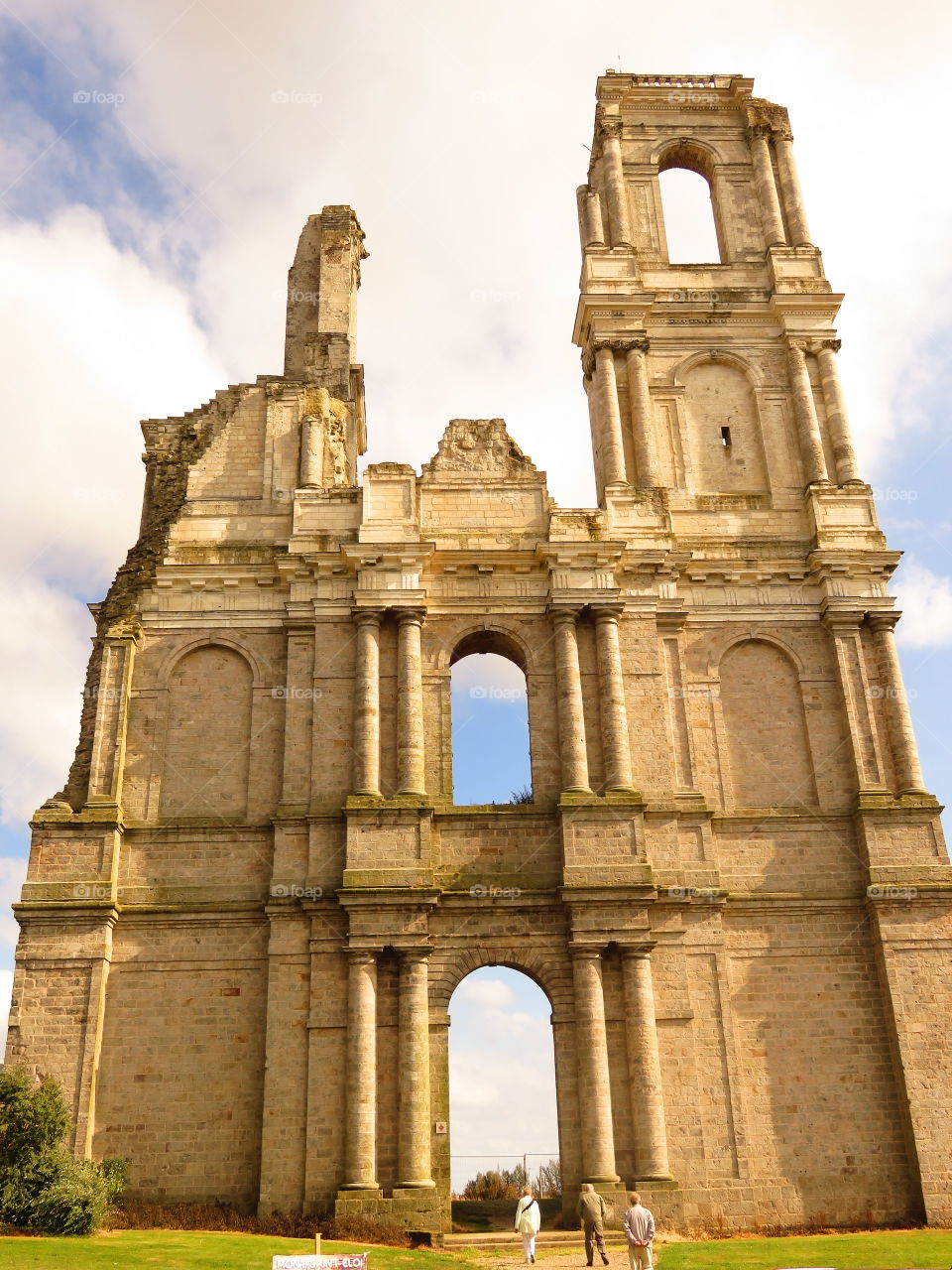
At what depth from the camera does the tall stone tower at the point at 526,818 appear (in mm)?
22297

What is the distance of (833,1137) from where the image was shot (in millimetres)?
22766

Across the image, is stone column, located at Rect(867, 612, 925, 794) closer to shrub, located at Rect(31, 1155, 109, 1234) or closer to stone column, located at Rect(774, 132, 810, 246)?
stone column, located at Rect(774, 132, 810, 246)

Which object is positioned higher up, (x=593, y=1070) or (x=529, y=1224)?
(x=593, y=1070)

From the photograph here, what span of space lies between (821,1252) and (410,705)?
1214cm

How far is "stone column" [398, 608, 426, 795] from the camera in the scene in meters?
24.6

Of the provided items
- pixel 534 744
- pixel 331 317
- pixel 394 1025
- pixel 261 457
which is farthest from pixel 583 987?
pixel 331 317

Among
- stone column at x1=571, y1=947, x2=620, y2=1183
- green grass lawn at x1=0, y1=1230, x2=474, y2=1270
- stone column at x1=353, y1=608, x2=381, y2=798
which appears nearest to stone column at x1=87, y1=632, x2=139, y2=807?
stone column at x1=353, y1=608, x2=381, y2=798

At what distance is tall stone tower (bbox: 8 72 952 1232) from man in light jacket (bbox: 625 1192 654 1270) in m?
5.11

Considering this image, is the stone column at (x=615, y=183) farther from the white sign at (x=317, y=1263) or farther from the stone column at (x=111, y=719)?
the white sign at (x=317, y=1263)

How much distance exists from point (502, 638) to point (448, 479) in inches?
162

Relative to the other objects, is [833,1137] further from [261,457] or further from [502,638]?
[261,457]

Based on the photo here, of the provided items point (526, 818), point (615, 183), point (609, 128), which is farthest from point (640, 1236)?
point (609, 128)

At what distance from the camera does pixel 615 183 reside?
32.5m

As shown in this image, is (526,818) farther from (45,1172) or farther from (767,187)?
(767,187)
